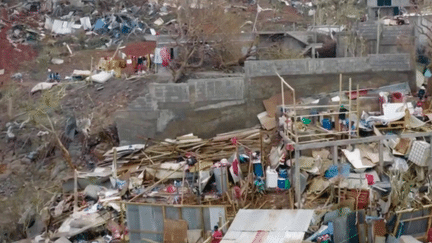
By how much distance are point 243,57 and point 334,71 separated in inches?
159

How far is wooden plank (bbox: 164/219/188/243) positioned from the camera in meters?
14.1

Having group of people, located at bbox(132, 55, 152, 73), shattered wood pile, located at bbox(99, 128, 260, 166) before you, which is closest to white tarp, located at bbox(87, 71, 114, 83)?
group of people, located at bbox(132, 55, 152, 73)

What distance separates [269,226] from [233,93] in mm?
7363

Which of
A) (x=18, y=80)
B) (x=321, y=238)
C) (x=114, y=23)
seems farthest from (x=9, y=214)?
(x=114, y=23)

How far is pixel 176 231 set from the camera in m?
14.1

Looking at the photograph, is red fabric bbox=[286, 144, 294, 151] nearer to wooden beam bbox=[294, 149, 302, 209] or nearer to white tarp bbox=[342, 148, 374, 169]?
wooden beam bbox=[294, 149, 302, 209]

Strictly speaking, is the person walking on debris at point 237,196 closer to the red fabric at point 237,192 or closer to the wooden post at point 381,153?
the red fabric at point 237,192

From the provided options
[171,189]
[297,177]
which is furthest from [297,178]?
[171,189]

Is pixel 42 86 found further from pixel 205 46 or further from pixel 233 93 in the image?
pixel 233 93

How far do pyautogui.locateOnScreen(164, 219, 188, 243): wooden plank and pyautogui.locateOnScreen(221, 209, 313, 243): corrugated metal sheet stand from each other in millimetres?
1382

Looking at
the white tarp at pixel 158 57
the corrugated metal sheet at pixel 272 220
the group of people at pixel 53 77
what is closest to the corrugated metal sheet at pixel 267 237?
the corrugated metal sheet at pixel 272 220

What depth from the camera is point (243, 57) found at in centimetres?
2248

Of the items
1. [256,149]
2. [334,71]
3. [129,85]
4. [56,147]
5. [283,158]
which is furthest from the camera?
[129,85]

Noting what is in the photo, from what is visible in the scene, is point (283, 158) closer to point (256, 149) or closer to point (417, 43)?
point (256, 149)
